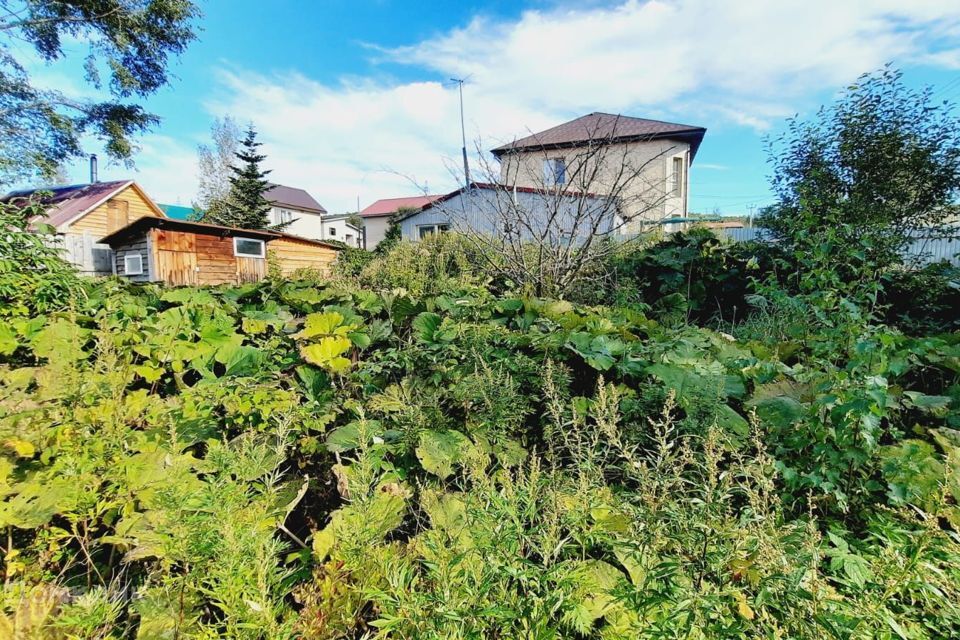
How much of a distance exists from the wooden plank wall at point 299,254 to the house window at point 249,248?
10.3 inches

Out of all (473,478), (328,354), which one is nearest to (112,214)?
(328,354)

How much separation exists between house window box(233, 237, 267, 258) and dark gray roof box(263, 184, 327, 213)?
69.7ft

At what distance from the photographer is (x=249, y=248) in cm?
1525

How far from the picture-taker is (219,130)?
25797mm

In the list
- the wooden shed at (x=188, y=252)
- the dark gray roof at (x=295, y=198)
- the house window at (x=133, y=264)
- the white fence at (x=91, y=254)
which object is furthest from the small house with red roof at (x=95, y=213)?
the dark gray roof at (x=295, y=198)

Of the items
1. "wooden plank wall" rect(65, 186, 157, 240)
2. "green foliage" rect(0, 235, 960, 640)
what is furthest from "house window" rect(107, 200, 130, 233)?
"green foliage" rect(0, 235, 960, 640)

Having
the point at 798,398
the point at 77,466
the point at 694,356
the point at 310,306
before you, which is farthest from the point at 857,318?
the point at 310,306

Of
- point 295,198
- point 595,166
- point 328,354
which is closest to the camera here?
point 328,354

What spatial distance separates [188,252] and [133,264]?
1.71m

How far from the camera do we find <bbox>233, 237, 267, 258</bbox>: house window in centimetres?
1485

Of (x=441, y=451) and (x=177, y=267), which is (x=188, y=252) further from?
(x=441, y=451)

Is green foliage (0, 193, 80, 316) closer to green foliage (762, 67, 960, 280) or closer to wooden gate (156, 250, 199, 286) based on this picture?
green foliage (762, 67, 960, 280)

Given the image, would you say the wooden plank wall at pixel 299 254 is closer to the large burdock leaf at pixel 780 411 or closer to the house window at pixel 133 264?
the house window at pixel 133 264

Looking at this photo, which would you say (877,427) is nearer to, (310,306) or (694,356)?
(694,356)
